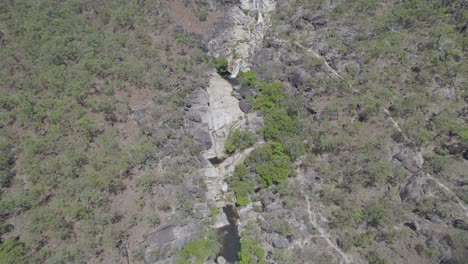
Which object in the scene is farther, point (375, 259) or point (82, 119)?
point (82, 119)

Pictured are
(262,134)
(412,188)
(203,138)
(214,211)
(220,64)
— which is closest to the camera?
(412,188)

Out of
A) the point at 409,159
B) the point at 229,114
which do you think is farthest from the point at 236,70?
the point at 409,159

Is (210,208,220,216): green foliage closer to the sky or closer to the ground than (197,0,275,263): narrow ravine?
closer to the ground

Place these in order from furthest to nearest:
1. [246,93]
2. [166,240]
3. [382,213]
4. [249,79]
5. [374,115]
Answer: [249,79]
[246,93]
[374,115]
[166,240]
[382,213]

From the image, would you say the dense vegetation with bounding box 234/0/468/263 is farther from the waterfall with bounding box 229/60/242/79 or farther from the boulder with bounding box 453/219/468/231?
the waterfall with bounding box 229/60/242/79

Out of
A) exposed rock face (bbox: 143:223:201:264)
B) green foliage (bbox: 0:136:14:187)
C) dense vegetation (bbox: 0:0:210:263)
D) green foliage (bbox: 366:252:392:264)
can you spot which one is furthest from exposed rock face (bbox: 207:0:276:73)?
green foliage (bbox: 366:252:392:264)

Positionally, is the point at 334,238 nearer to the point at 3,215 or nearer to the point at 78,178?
the point at 78,178

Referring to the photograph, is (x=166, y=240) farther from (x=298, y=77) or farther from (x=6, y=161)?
(x=298, y=77)
